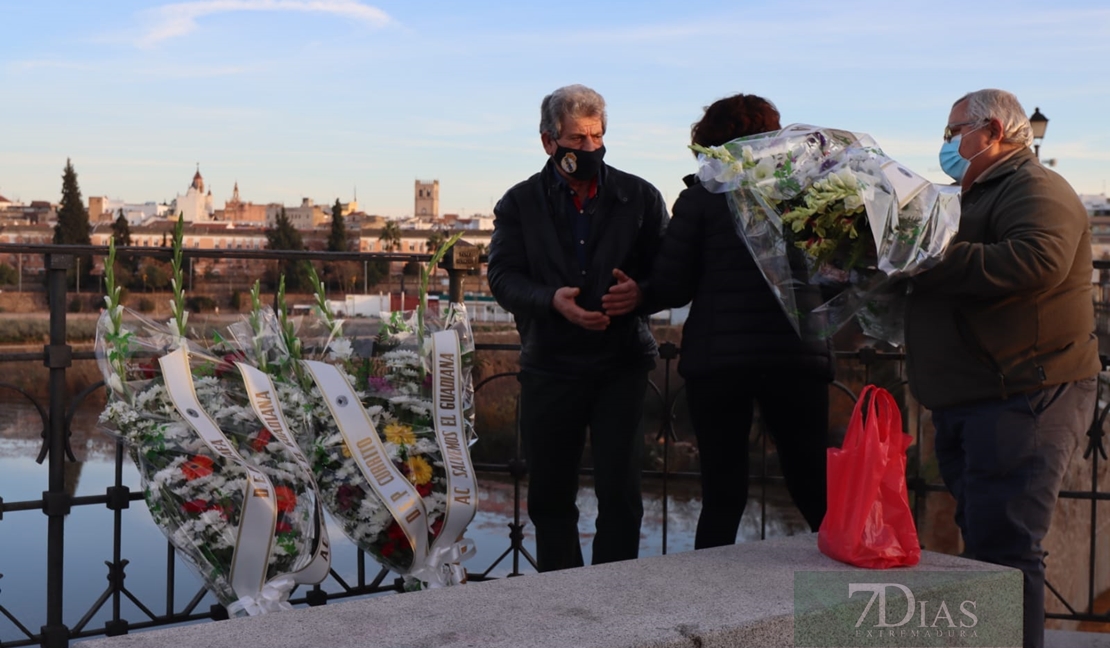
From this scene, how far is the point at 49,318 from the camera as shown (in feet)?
10.1

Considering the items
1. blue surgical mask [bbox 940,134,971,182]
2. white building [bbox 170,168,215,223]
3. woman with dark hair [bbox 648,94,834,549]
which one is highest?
white building [bbox 170,168,215,223]

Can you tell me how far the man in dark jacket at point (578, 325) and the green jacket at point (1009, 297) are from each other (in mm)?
761

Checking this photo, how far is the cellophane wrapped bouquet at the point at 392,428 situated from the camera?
9.58 ft

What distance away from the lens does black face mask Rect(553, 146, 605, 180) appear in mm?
2936

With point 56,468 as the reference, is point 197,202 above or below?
above

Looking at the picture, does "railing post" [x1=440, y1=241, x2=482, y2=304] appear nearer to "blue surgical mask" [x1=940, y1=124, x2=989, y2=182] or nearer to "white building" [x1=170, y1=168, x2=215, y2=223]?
"blue surgical mask" [x1=940, y1=124, x2=989, y2=182]

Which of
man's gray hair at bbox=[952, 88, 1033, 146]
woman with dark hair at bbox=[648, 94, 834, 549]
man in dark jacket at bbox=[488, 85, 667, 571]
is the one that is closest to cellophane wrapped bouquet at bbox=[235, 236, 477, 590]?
man in dark jacket at bbox=[488, 85, 667, 571]

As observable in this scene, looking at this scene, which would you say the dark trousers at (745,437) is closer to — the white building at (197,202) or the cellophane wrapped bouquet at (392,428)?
the cellophane wrapped bouquet at (392,428)

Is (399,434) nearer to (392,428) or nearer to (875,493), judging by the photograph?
(392,428)

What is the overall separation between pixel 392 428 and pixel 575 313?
1.95 ft

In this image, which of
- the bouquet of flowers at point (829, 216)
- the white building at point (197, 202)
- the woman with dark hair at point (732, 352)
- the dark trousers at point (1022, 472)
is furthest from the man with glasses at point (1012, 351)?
the white building at point (197, 202)

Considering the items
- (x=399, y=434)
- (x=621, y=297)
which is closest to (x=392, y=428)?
(x=399, y=434)

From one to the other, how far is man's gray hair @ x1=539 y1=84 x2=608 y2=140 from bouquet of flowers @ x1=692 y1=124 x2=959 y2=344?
13.4 inches

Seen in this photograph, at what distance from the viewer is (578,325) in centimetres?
296
